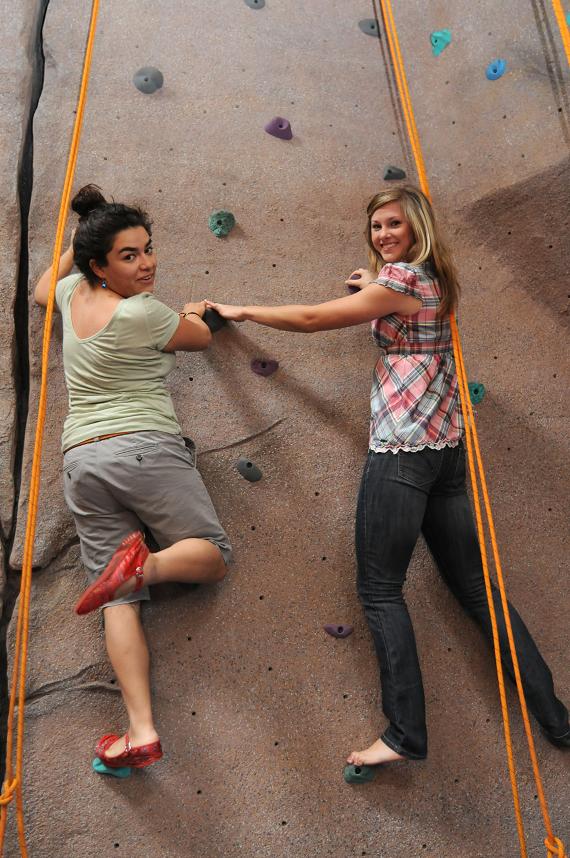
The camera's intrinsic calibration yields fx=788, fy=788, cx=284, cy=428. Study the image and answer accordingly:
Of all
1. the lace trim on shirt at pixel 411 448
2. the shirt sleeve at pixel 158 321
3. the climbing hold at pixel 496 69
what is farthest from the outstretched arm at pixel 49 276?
the climbing hold at pixel 496 69

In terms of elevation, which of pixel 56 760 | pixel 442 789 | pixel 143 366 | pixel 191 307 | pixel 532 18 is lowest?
pixel 442 789

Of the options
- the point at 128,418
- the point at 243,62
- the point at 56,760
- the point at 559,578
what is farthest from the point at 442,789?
the point at 243,62

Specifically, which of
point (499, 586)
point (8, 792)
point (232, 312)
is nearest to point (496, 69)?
point (232, 312)

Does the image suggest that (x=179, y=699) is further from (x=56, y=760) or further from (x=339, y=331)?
(x=339, y=331)

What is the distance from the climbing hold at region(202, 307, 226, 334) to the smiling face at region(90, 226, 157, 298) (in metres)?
0.28

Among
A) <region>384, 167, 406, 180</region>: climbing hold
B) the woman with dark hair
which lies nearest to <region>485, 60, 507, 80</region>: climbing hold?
A: <region>384, 167, 406, 180</region>: climbing hold

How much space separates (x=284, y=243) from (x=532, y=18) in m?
1.08

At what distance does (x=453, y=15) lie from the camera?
8.71ft

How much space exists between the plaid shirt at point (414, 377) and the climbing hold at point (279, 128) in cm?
77

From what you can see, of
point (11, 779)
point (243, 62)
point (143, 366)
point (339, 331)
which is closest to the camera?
point (11, 779)

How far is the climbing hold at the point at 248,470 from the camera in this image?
2178 millimetres

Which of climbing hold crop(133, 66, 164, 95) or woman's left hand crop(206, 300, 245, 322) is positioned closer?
woman's left hand crop(206, 300, 245, 322)

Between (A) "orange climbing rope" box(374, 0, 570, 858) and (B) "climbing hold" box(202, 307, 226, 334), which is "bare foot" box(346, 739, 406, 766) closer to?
(A) "orange climbing rope" box(374, 0, 570, 858)

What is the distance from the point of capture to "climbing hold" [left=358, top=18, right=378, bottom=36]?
8.88 ft
